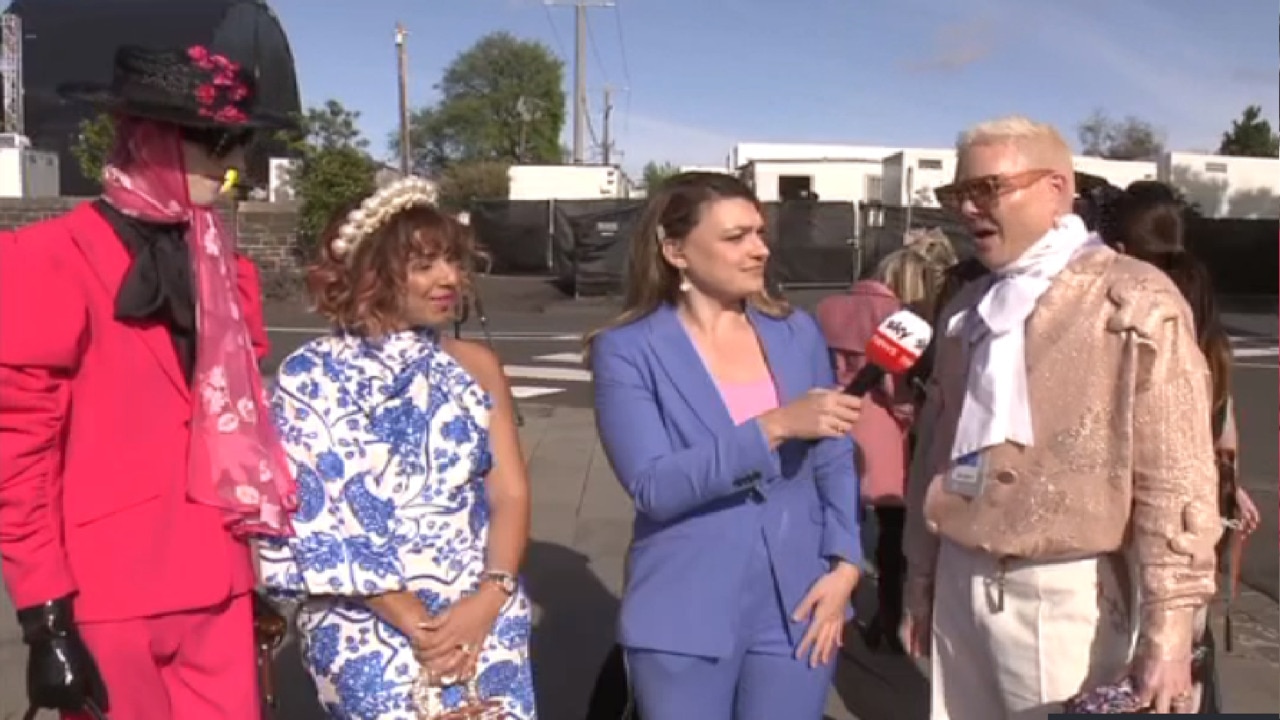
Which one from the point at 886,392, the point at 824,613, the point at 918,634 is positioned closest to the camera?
the point at 824,613

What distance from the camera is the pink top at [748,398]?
2809 millimetres

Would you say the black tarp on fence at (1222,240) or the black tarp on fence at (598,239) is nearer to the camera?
the black tarp on fence at (598,239)

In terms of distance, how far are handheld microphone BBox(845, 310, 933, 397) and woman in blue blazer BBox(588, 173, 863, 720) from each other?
0.17 m

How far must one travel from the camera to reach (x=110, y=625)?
2512mm

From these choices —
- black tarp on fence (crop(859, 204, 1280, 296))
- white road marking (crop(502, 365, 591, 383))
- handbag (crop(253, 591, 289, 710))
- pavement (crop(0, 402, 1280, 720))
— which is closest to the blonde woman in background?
pavement (crop(0, 402, 1280, 720))

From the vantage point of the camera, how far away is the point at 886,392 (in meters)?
5.28

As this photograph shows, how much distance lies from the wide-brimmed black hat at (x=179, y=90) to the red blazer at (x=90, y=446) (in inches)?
9.8

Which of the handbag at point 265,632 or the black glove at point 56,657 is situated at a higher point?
the black glove at point 56,657

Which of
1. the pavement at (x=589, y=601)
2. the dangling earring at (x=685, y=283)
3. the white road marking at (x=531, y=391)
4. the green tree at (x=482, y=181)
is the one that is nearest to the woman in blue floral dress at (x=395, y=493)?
the dangling earring at (x=685, y=283)

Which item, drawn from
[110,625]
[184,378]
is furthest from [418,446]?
[110,625]

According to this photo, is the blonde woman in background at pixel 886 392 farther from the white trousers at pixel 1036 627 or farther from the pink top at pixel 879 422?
the white trousers at pixel 1036 627

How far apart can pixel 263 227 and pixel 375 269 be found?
75.9ft

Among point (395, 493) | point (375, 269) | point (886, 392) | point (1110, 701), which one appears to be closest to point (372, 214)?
point (375, 269)

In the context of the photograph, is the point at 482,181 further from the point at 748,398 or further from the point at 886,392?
the point at 748,398
